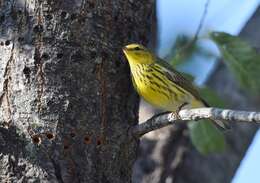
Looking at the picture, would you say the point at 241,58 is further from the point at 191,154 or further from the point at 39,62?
the point at 191,154

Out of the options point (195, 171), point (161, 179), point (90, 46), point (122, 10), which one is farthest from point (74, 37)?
point (195, 171)

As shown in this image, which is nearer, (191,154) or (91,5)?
(91,5)

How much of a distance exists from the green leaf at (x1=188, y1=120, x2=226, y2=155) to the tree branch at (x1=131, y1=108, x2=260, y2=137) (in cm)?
80

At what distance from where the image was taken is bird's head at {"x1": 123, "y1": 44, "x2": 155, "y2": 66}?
135 inches

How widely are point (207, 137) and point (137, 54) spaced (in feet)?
2.27

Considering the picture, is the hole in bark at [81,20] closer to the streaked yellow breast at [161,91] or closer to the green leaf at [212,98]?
the streaked yellow breast at [161,91]

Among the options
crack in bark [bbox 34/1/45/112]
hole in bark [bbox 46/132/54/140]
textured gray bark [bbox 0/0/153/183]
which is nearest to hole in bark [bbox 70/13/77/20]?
textured gray bark [bbox 0/0/153/183]

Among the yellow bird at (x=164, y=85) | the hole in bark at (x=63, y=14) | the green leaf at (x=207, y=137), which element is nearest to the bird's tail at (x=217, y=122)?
the yellow bird at (x=164, y=85)

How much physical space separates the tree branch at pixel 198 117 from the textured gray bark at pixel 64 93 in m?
0.14

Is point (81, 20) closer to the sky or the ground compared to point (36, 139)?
closer to the sky

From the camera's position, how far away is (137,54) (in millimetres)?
3770

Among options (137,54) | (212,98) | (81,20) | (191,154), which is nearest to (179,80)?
(212,98)

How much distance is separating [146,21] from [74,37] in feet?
1.61

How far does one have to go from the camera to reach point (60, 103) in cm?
311
